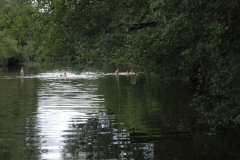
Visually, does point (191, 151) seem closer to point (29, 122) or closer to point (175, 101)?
point (29, 122)

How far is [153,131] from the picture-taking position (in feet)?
54.2

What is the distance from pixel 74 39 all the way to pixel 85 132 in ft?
13.2

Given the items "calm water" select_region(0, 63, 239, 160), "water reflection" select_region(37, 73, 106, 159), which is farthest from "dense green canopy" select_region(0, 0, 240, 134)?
"water reflection" select_region(37, 73, 106, 159)

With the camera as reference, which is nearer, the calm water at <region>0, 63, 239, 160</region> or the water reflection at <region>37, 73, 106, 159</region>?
the calm water at <region>0, 63, 239, 160</region>

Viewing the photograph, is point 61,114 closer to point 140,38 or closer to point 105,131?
point 105,131

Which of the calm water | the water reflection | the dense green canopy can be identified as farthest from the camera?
the water reflection

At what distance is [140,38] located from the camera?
1370cm

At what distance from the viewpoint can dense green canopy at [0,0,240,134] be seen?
10.8m

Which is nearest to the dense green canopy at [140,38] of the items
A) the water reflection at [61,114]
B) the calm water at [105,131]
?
the calm water at [105,131]

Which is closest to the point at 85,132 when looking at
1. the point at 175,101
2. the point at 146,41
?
the point at 146,41

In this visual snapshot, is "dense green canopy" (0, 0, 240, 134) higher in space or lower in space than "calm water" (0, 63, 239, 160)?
higher

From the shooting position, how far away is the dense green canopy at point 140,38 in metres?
10.8

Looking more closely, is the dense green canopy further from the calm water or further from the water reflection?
the water reflection

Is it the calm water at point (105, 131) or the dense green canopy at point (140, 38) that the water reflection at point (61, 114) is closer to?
the calm water at point (105, 131)
